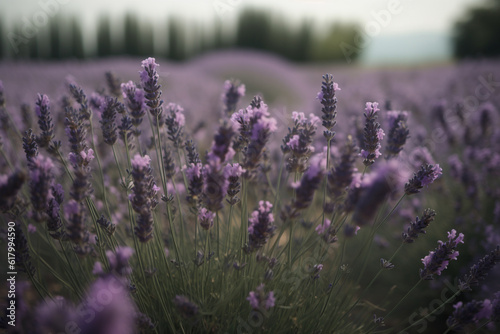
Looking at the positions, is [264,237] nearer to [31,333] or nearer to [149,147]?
[31,333]

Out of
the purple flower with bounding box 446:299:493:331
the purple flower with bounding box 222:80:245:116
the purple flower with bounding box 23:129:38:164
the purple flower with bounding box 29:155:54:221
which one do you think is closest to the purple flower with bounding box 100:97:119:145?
the purple flower with bounding box 23:129:38:164

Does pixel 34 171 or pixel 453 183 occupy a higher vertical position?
pixel 34 171

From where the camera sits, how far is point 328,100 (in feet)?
5.13

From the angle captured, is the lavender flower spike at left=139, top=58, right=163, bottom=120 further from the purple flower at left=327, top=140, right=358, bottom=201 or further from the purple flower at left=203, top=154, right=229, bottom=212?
the purple flower at left=327, top=140, right=358, bottom=201

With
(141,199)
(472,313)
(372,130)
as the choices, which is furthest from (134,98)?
(472,313)

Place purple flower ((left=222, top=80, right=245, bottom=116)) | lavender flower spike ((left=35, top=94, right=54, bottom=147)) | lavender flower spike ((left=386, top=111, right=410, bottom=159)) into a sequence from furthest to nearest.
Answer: purple flower ((left=222, top=80, right=245, bottom=116)) < lavender flower spike ((left=386, top=111, right=410, bottom=159)) < lavender flower spike ((left=35, top=94, right=54, bottom=147))

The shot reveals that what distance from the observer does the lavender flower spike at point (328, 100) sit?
1.53 m

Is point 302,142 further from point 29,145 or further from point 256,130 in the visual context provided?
point 29,145

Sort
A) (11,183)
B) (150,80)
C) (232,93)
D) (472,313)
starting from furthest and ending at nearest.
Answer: (232,93) → (150,80) → (472,313) → (11,183)

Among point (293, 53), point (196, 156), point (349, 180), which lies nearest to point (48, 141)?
point (196, 156)

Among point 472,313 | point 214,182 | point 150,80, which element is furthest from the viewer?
point 150,80

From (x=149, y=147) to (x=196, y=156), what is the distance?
77 cm

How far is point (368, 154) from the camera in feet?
5.09

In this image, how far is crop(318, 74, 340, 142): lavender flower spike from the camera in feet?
5.03
